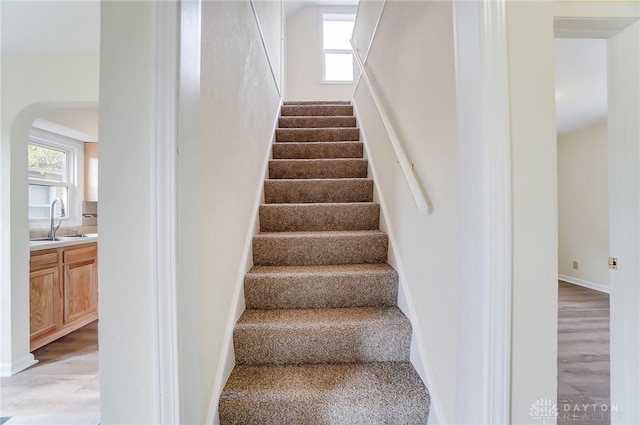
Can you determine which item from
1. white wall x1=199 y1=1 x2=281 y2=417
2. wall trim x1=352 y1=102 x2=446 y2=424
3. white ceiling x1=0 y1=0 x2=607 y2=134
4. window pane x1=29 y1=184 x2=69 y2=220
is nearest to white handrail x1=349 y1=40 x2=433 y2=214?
wall trim x1=352 y1=102 x2=446 y2=424

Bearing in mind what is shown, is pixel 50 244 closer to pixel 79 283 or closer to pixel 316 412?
pixel 79 283

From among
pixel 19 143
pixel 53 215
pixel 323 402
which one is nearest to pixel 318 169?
pixel 323 402

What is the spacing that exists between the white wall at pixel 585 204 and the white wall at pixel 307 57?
3.83 meters

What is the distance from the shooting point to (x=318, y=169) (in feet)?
7.85

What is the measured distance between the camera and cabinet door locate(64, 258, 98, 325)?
2.69 metres

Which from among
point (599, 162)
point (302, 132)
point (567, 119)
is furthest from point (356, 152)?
point (599, 162)

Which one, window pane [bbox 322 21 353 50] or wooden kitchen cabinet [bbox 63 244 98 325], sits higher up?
window pane [bbox 322 21 353 50]

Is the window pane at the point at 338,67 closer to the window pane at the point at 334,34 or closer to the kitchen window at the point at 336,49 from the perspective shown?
the kitchen window at the point at 336,49

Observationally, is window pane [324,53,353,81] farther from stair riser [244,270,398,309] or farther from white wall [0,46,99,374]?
stair riser [244,270,398,309]

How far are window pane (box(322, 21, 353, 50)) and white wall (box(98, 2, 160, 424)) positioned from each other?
477 centimetres

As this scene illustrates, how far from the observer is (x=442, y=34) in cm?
100

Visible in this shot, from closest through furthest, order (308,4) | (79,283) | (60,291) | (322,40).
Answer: (60,291) < (79,283) < (308,4) < (322,40)

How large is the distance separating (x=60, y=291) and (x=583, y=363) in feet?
14.8

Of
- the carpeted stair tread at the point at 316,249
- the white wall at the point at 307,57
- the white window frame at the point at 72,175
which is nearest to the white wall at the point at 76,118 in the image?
the white window frame at the point at 72,175
